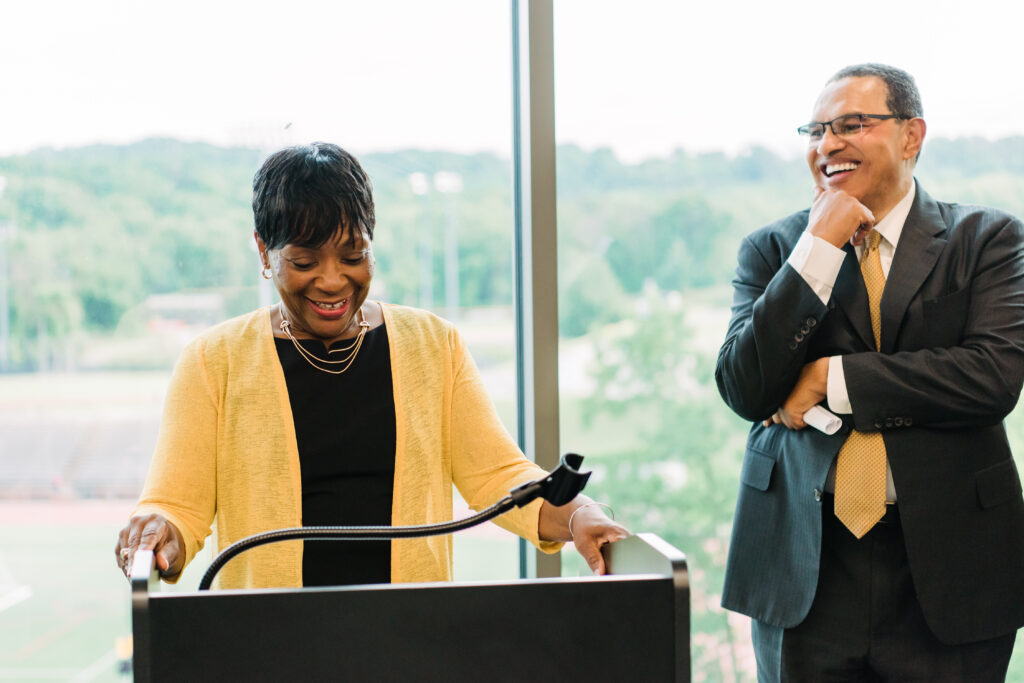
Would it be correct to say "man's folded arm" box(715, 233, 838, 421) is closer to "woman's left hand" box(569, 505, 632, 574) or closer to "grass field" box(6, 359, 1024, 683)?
"woman's left hand" box(569, 505, 632, 574)

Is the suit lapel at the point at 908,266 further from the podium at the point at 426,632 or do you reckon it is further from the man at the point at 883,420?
the podium at the point at 426,632

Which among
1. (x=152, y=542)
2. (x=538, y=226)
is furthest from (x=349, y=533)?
(x=538, y=226)

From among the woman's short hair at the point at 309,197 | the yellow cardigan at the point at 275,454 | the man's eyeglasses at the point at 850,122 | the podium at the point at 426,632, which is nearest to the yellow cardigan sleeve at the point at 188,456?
the yellow cardigan at the point at 275,454

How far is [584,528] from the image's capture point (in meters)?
1.24

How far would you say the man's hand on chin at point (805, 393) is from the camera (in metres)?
1.85

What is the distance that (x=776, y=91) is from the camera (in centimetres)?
263

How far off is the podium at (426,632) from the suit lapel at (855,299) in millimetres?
1197

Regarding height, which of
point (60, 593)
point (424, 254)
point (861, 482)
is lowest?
point (60, 593)

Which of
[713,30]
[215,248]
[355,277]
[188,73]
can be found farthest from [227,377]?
[713,30]

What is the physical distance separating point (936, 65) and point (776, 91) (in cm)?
50

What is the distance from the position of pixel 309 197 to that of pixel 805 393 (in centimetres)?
110

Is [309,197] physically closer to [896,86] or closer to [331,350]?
[331,350]

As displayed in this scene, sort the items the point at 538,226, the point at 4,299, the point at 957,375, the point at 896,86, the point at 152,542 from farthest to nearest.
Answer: the point at 538,226, the point at 4,299, the point at 896,86, the point at 957,375, the point at 152,542

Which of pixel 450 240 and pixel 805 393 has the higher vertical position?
pixel 450 240
